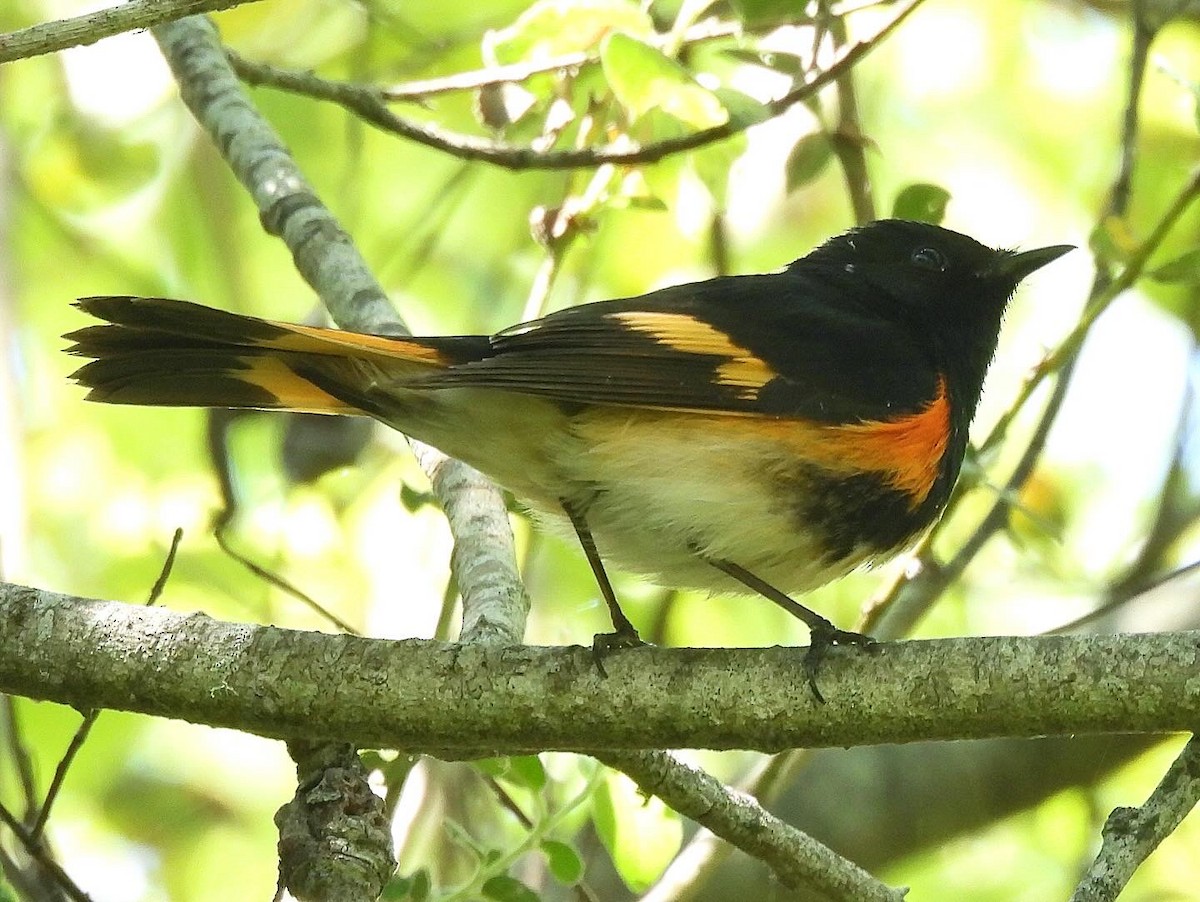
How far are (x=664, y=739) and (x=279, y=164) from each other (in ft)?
6.68

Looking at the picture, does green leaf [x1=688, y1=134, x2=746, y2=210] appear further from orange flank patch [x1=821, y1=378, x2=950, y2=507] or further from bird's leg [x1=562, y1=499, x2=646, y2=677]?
bird's leg [x1=562, y1=499, x2=646, y2=677]

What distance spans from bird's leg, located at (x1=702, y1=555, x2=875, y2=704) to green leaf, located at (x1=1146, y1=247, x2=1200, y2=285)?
993 millimetres

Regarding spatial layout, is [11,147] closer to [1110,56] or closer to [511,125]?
[511,125]

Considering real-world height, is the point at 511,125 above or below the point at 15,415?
above

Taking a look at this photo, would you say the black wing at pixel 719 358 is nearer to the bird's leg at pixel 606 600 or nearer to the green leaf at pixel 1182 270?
the bird's leg at pixel 606 600

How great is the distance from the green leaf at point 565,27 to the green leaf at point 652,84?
0.73 ft

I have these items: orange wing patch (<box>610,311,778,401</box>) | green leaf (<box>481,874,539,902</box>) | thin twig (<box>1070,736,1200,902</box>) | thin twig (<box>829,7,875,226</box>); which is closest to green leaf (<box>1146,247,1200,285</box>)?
orange wing patch (<box>610,311,778,401</box>)

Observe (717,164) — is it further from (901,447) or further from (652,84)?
(901,447)

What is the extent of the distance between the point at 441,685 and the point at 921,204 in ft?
6.72

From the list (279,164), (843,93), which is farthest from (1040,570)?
(279,164)

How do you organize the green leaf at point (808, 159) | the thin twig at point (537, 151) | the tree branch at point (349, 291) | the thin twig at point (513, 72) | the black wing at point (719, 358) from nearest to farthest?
the tree branch at point (349, 291), the black wing at point (719, 358), the thin twig at point (537, 151), the thin twig at point (513, 72), the green leaf at point (808, 159)

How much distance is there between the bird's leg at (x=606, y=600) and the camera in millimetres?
2359

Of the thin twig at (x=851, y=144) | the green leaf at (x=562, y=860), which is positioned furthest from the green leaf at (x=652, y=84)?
the green leaf at (x=562, y=860)

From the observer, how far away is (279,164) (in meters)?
3.58
